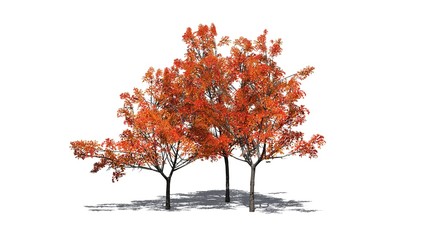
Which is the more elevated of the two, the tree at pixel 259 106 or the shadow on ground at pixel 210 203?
the tree at pixel 259 106

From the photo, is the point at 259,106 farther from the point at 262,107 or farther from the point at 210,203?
the point at 210,203

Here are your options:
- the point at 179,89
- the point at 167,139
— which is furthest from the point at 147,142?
the point at 179,89

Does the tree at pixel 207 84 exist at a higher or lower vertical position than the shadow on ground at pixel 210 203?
higher

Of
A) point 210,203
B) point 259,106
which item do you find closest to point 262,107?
point 259,106

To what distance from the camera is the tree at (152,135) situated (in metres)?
31.0

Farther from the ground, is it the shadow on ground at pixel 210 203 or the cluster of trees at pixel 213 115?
the cluster of trees at pixel 213 115

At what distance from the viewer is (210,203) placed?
1384 inches

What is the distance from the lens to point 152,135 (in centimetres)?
3131

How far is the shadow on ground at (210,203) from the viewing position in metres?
32.7

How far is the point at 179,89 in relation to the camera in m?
32.4

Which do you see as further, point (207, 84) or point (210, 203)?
point (210, 203)

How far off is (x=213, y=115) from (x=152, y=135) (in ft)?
11.6

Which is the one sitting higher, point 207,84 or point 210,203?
point 207,84

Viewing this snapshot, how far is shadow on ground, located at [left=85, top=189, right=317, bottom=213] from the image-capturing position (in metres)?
32.7
